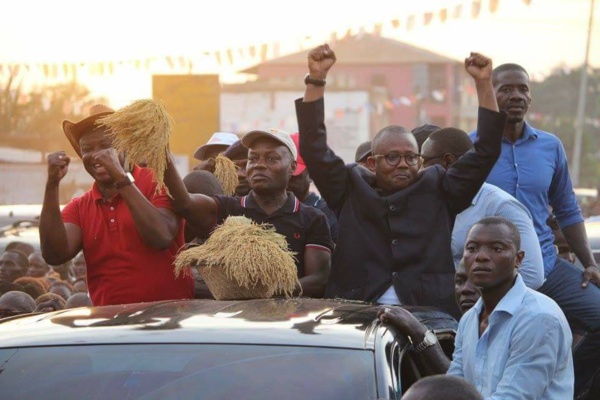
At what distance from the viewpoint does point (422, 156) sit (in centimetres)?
738

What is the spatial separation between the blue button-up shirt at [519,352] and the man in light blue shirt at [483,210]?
48.7 inches

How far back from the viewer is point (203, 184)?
24.2 ft

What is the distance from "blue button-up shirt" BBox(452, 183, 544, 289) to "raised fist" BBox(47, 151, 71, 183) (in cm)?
197

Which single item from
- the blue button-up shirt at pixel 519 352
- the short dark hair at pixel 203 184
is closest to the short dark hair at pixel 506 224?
the blue button-up shirt at pixel 519 352

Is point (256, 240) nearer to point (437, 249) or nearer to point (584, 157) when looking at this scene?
point (437, 249)

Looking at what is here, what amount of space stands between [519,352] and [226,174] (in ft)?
11.2

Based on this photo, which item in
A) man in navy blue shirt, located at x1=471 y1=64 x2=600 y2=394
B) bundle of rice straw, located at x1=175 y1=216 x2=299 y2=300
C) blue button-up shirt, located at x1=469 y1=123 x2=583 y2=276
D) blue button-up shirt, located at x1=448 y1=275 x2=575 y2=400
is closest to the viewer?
blue button-up shirt, located at x1=448 y1=275 x2=575 y2=400

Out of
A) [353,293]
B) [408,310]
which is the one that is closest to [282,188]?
→ [353,293]

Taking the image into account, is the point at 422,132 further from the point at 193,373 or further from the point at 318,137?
the point at 193,373

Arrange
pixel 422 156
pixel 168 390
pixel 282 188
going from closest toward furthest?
pixel 168 390 → pixel 282 188 → pixel 422 156

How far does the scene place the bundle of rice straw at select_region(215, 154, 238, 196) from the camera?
8039 mm

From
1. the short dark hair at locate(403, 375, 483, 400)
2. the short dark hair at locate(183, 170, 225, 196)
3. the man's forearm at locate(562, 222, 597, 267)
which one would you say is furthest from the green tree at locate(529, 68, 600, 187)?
the short dark hair at locate(403, 375, 483, 400)

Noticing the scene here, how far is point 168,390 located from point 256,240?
1.58 m

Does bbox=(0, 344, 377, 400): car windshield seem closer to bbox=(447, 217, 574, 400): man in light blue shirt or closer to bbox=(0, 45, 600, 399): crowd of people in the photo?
bbox=(447, 217, 574, 400): man in light blue shirt
